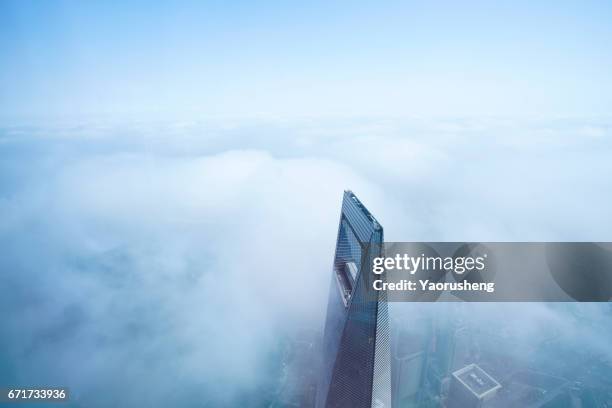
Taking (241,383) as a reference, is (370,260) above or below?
above

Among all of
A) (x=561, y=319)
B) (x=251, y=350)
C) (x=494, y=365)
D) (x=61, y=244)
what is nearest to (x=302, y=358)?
(x=251, y=350)

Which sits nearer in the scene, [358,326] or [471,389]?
[358,326]

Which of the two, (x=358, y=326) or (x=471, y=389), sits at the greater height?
(x=471, y=389)

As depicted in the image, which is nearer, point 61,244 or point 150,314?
point 150,314

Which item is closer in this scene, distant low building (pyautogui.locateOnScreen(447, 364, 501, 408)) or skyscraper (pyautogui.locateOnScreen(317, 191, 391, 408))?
skyscraper (pyautogui.locateOnScreen(317, 191, 391, 408))

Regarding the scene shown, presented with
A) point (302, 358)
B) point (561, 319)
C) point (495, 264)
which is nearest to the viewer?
point (495, 264)

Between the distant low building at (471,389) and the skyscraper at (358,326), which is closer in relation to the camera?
the skyscraper at (358,326)

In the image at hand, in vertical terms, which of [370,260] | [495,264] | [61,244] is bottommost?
[370,260]

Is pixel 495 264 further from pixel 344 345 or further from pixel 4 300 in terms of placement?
pixel 4 300
